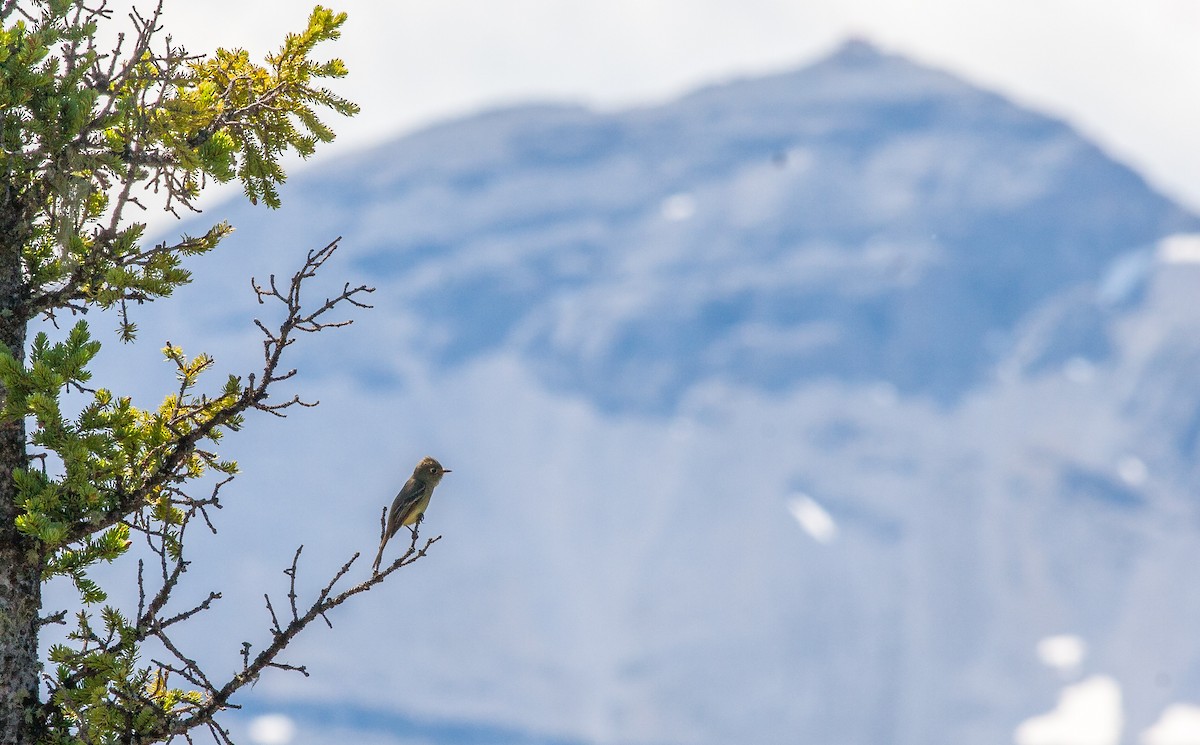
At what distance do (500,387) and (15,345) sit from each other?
162 meters

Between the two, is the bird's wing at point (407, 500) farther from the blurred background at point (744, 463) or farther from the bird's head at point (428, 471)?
the blurred background at point (744, 463)

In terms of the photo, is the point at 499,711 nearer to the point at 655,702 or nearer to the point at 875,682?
the point at 655,702

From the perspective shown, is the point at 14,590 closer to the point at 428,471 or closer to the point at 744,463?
the point at 428,471

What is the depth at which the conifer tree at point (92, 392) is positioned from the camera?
6.53 meters

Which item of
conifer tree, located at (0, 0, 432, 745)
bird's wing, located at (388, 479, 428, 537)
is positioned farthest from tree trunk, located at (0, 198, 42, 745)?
bird's wing, located at (388, 479, 428, 537)

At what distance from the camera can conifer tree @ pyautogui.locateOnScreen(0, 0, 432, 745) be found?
257 inches

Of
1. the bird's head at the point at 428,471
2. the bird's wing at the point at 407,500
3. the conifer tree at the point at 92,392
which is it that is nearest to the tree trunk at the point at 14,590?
the conifer tree at the point at 92,392

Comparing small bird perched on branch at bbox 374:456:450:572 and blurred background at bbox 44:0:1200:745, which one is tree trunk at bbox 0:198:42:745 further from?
blurred background at bbox 44:0:1200:745

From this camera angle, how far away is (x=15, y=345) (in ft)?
23.0

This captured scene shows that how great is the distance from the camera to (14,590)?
673 centimetres

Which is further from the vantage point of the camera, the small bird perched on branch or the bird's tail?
the small bird perched on branch

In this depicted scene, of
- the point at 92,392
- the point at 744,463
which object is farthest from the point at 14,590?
the point at 744,463

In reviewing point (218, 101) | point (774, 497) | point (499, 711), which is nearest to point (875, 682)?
point (774, 497)

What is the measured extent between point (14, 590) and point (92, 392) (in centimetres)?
105
